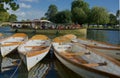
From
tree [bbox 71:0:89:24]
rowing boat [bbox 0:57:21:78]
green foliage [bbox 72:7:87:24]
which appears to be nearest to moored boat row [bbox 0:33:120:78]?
rowing boat [bbox 0:57:21:78]

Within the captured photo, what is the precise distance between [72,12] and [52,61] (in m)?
68.6

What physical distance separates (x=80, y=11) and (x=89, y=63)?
230ft

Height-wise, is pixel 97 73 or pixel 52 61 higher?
pixel 97 73

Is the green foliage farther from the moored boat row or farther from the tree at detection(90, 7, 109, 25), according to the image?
the moored boat row

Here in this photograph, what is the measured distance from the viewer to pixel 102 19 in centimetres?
8050

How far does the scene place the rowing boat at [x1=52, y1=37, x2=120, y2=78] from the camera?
9.02m

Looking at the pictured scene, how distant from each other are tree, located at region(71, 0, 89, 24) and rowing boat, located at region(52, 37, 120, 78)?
6275cm

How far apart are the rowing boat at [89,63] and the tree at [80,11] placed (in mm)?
62749

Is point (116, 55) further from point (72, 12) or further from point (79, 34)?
point (72, 12)

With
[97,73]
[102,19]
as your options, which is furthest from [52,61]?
[102,19]

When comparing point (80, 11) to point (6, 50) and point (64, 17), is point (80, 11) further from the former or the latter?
point (6, 50)

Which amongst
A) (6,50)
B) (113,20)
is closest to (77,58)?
(6,50)

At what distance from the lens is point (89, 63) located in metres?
11.4

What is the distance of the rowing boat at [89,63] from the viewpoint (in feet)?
29.6
